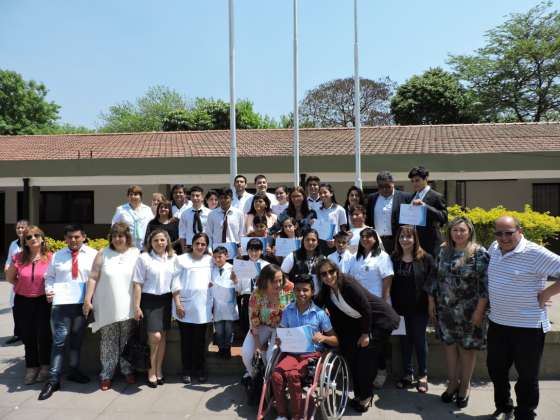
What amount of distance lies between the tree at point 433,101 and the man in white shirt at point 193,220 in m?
27.5

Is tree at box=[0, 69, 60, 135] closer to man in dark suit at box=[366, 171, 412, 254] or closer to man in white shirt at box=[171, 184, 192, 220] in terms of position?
man in white shirt at box=[171, 184, 192, 220]

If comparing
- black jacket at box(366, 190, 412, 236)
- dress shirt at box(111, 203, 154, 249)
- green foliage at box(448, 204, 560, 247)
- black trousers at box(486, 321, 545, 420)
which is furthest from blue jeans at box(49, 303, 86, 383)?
green foliage at box(448, 204, 560, 247)

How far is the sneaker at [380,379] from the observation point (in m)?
4.75

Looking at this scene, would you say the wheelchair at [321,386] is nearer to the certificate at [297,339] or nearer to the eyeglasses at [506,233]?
the certificate at [297,339]

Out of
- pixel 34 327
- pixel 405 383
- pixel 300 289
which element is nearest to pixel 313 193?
pixel 300 289

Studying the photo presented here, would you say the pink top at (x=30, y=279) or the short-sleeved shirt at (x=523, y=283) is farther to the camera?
the pink top at (x=30, y=279)

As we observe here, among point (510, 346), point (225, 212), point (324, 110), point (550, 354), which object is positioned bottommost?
point (550, 354)

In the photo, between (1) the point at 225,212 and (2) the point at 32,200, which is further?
(2) the point at 32,200

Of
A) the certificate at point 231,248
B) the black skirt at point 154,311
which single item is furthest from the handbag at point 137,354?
the certificate at point 231,248

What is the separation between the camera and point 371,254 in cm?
477

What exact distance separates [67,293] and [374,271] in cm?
323

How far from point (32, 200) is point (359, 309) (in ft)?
47.9

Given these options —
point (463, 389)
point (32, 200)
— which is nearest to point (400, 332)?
point (463, 389)

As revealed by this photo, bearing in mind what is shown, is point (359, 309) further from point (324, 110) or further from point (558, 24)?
point (324, 110)
